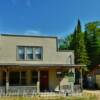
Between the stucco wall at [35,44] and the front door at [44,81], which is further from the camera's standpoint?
the front door at [44,81]

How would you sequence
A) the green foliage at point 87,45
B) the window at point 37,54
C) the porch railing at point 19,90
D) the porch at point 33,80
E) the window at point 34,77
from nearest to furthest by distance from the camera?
1. the porch railing at point 19,90
2. the porch at point 33,80
3. the window at point 34,77
4. the window at point 37,54
5. the green foliage at point 87,45

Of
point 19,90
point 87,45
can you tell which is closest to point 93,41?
point 87,45

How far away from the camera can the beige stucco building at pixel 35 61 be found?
31.4 m

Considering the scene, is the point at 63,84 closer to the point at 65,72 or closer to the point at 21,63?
the point at 65,72

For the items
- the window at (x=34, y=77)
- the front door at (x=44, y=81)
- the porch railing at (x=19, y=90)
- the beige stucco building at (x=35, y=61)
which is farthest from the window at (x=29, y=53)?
the porch railing at (x=19, y=90)

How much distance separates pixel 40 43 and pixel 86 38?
112 ft

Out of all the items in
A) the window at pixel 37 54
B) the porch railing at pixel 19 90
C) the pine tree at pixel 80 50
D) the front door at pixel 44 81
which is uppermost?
the pine tree at pixel 80 50

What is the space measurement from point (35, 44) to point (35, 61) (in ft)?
6.42

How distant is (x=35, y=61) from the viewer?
32.7m

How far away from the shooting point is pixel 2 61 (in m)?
31.8

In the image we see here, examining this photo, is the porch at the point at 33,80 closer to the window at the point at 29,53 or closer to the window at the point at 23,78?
the window at the point at 23,78

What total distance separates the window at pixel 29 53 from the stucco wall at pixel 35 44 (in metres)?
0.46

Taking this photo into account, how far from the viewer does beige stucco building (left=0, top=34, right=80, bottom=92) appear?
31375 millimetres

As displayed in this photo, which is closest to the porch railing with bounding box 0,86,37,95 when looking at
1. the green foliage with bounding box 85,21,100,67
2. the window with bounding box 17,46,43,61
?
the window with bounding box 17,46,43,61
